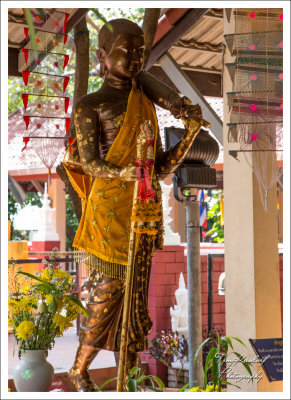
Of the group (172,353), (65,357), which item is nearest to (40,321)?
(172,353)

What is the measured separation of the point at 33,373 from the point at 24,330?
165 millimetres

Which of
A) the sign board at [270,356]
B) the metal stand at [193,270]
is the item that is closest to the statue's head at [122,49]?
the sign board at [270,356]

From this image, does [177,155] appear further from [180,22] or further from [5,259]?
[180,22]

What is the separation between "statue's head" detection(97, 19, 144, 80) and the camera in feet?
7.68

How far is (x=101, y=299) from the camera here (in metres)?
2.39

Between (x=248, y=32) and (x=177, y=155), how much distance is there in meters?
0.65

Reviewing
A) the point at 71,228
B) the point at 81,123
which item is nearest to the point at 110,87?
the point at 81,123

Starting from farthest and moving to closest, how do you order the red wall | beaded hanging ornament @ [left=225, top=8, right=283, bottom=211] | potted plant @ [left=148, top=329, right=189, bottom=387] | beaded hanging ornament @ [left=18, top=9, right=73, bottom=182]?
1. the red wall
2. potted plant @ [left=148, top=329, right=189, bottom=387]
3. beaded hanging ornament @ [left=18, top=9, right=73, bottom=182]
4. beaded hanging ornament @ [left=225, top=8, right=283, bottom=211]

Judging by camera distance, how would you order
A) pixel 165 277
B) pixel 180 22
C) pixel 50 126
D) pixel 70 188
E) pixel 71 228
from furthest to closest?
pixel 71 228, pixel 165 277, pixel 50 126, pixel 180 22, pixel 70 188

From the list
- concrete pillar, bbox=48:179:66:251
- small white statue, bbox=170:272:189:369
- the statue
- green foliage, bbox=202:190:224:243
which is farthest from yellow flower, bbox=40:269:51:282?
green foliage, bbox=202:190:224:243

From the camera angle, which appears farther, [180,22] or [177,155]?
[180,22]

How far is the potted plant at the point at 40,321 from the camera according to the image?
2.41 metres

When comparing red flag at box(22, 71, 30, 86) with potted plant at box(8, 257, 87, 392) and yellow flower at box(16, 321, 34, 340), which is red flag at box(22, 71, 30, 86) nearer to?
potted plant at box(8, 257, 87, 392)

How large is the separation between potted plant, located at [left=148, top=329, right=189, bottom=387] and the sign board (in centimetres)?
257
